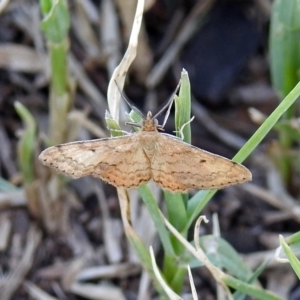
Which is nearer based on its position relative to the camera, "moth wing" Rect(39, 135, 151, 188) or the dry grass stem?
"moth wing" Rect(39, 135, 151, 188)

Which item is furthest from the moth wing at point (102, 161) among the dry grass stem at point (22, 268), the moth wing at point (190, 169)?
the dry grass stem at point (22, 268)

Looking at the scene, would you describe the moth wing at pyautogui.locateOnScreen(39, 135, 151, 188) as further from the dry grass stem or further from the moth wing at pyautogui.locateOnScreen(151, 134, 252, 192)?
the dry grass stem

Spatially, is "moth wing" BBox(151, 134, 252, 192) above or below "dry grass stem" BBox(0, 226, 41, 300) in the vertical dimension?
above

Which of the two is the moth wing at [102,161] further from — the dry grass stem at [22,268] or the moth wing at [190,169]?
the dry grass stem at [22,268]

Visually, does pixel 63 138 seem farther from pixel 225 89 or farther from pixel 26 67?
pixel 225 89

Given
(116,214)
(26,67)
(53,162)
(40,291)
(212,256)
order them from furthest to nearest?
1. (26,67)
2. (116,214)
3. (40,291)
4. (212,256)
5. (53,162)

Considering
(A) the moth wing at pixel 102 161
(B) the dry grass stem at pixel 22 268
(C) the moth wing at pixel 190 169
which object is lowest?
(B) the dry grass stem at pixel 22 268

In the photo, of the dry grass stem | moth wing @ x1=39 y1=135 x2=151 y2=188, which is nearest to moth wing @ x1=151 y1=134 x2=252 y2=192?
moth wing @ x1=39 y1=135 x2=151 y2=188

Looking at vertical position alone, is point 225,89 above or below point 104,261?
above

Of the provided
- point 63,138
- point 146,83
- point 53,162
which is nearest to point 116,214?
point 63,138

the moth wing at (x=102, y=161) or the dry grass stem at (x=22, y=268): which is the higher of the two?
the moth wing at (x=102, y=161)

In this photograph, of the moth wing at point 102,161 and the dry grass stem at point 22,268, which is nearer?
the moth wing at point 102,161
